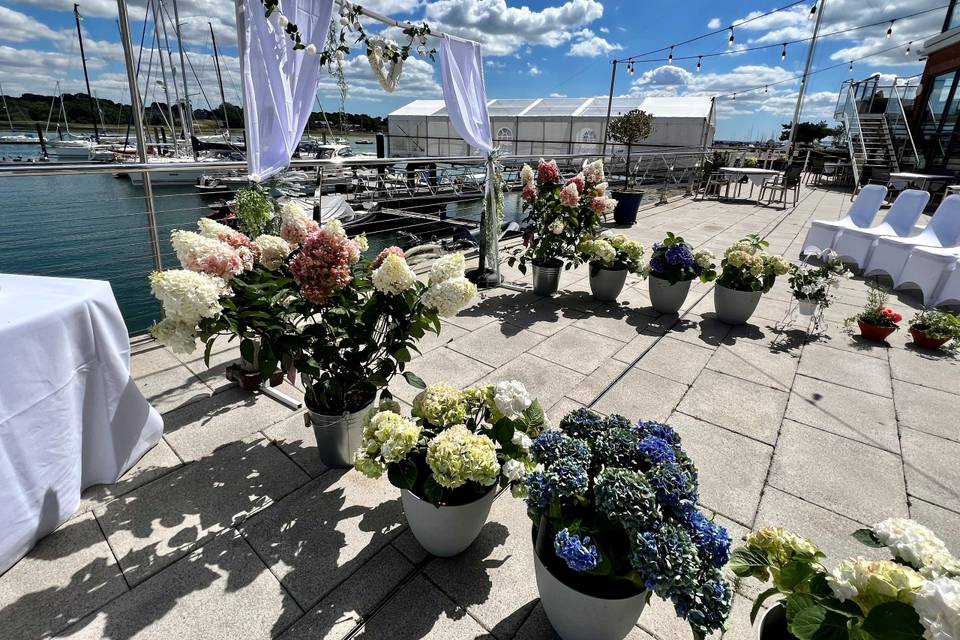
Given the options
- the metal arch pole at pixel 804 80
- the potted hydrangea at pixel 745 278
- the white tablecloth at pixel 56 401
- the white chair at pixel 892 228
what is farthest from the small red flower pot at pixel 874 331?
the metal arch pole at pixel 804 80

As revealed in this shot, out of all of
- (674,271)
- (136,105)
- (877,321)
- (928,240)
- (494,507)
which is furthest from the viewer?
(928,240)

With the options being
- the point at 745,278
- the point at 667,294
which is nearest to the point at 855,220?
the point at 745,278

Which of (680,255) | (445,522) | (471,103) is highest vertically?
(471,103)

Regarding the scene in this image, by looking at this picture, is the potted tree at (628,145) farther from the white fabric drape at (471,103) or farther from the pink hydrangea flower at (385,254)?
the pink hydrangea flower at (385,254)

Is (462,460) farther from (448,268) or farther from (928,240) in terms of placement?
(928,240)

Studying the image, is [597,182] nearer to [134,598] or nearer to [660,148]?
[134,598]

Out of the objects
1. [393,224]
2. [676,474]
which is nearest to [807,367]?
[676,474]

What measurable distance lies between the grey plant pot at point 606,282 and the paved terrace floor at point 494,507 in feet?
2.06

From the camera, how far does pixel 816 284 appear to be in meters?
3.34

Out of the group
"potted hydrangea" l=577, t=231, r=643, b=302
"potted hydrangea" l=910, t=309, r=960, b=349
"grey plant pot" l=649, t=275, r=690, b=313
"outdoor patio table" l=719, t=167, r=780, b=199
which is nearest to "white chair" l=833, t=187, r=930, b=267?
"potted hydrangea" l=910, t=309, r=960, b=349

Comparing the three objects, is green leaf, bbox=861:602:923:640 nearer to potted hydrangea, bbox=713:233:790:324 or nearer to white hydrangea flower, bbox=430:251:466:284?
white hydrangea flower, bbox=430:251:466:284

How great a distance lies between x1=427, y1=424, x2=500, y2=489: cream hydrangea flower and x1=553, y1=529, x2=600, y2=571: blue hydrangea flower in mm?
300

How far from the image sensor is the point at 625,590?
1.13 m

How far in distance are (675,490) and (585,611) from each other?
40 centimetres
